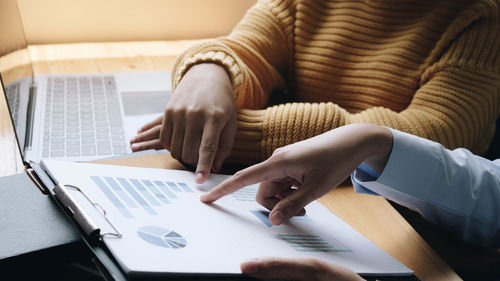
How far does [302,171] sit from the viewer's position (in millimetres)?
500

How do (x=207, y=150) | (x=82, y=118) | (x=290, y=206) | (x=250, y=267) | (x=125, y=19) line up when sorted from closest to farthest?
(x=250, y=267) → (x=290, y=206) → (x=207, y=150) → (x=82, y=118) → (x=125, y=19)

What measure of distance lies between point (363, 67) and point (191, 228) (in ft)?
1.75

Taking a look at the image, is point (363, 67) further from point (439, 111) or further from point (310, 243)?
point (310, 243)

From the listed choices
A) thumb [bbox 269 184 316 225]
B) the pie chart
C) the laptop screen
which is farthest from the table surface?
the pie chart

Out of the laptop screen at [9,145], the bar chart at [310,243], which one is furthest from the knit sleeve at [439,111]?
the laptop screen at [9,145]

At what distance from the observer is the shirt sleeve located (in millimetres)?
562

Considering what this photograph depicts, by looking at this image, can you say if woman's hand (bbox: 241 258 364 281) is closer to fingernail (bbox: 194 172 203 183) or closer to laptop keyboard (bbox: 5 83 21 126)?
fingernail (bbox: 194 172 203 183)

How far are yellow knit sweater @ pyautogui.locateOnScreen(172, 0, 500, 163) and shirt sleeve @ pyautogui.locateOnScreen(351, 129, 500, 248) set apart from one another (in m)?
0.12

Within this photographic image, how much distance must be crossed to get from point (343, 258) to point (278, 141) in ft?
0.83

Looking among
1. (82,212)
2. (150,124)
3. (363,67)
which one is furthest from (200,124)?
(363,67)

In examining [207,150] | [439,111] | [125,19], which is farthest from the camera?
[125,19]

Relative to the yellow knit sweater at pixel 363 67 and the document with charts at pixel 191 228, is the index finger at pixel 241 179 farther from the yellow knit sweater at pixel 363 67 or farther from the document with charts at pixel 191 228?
the yellow knit sweater at pixel 363 67

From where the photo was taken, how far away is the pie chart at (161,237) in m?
0.39

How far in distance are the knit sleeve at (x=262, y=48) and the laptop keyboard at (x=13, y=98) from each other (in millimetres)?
256
